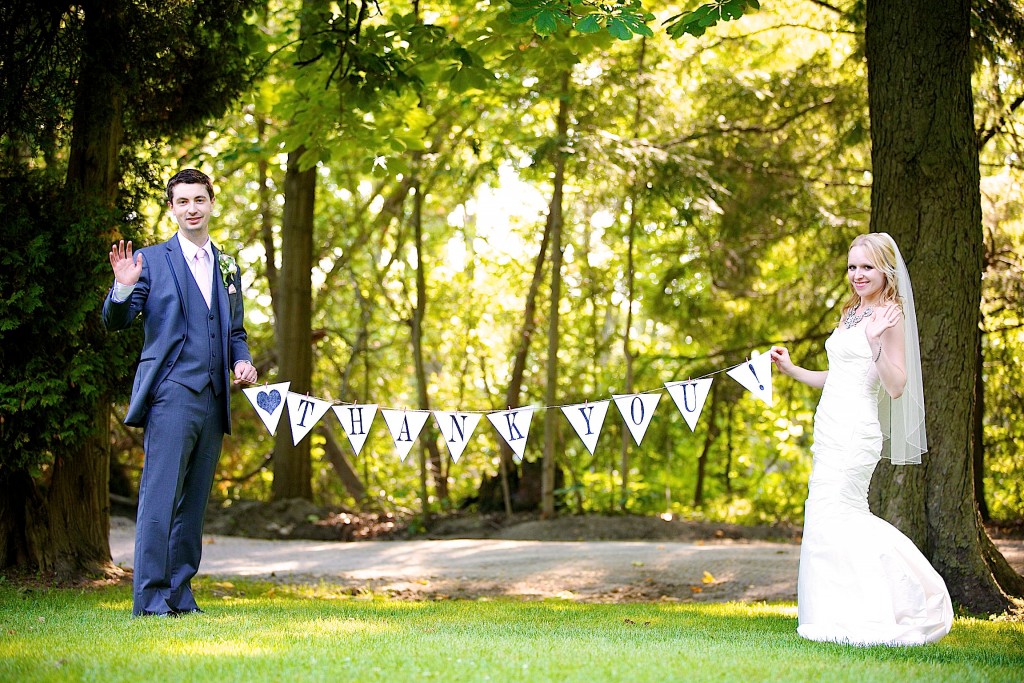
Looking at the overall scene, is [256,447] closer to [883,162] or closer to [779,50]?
[779,50]

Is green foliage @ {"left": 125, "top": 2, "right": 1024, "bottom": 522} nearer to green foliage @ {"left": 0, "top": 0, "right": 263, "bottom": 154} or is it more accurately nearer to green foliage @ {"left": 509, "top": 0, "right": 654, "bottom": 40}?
green foliage @ {"left": 0, "top": 0, "right": 263, "bottom": 154}

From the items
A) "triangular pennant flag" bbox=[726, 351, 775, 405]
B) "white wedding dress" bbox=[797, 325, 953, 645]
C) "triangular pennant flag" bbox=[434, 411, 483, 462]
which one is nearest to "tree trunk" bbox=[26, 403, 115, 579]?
"triangular pennant flag" bbox=[434, 411, 483, 462]

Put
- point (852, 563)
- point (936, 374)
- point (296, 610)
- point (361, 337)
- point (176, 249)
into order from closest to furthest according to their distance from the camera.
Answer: point (852, 563) → point (176, 249) → point (296, 610) → point (936, 374) → point (361, 337)

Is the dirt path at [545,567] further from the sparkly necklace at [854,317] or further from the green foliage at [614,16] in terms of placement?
the green foliage at [614,16]

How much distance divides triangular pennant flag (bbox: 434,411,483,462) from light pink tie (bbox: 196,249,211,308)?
1.69 metres

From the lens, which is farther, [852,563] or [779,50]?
[779,50]

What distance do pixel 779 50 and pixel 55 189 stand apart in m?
9.48

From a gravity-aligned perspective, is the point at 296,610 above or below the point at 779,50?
below

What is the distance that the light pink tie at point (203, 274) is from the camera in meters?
5.16

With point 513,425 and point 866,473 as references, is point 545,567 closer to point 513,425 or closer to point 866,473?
point 513,425

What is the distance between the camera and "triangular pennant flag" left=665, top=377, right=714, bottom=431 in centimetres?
578

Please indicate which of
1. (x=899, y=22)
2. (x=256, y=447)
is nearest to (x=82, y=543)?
(x=899, y=22)

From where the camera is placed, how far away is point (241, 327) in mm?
5363

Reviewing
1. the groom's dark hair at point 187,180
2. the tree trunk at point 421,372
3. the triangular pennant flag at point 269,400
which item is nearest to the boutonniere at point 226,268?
the groom's dark hair at point 187,180
